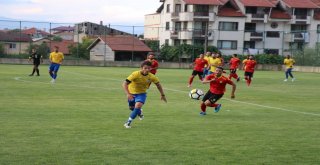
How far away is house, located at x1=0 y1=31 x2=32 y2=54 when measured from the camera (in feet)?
158

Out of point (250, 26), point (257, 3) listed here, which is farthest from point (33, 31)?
point (257, 3)

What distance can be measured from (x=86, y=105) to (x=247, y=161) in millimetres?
8782

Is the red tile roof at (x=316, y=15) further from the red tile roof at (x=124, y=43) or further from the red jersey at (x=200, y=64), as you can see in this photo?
the red jersey at (x=200, y=64)

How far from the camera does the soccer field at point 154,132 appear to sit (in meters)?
8.84

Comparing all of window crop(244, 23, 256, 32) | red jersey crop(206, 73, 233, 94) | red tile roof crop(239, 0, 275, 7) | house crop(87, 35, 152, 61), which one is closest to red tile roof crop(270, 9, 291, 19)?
red tile roof crop(239, 0, 275, 7)

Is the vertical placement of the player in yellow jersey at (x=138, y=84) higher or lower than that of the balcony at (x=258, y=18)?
lower

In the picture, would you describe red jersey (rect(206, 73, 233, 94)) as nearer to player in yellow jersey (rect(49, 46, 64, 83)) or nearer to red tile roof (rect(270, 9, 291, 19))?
player in yellow jersey (rect(49, 46, 64, 83))

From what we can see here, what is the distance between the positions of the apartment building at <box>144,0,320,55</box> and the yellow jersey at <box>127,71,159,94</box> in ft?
179

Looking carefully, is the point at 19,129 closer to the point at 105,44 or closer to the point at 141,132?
the point at 141,132

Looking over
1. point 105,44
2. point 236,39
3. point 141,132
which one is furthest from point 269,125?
point 236,39

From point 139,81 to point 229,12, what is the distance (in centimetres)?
6517

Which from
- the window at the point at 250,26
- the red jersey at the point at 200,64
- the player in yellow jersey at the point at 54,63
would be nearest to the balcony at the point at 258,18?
the window at the point at 250,26

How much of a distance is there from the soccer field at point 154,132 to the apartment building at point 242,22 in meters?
50.2

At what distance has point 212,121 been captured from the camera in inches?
541
